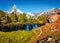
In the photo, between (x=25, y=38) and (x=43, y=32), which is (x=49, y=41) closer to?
(x=43, y=32)

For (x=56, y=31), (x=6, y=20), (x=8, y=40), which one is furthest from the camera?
(x=6, y=20)

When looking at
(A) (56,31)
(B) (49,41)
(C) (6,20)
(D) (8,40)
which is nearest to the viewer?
(B) (49,41)

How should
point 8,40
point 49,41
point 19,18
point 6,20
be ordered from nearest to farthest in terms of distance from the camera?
point 49,41, point 8,40, point 6,20, point 19,18

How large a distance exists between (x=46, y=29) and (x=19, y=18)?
32.7 m

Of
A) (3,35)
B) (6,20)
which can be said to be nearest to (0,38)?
(3,35)

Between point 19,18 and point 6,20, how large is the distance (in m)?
5.64

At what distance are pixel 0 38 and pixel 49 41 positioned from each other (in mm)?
1988

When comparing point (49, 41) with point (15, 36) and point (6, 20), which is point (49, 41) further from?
point (6, 20)

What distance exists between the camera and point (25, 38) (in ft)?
22.2

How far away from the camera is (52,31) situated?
20.5ft

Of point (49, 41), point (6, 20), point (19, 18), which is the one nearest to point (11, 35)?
point (49, 41)

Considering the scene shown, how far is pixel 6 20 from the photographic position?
34.1m

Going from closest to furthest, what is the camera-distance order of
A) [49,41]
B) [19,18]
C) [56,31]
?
1. [49,41]
2. [56,31]
3. [19,18]

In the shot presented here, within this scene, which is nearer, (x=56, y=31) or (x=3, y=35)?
(x=56, y=31)
